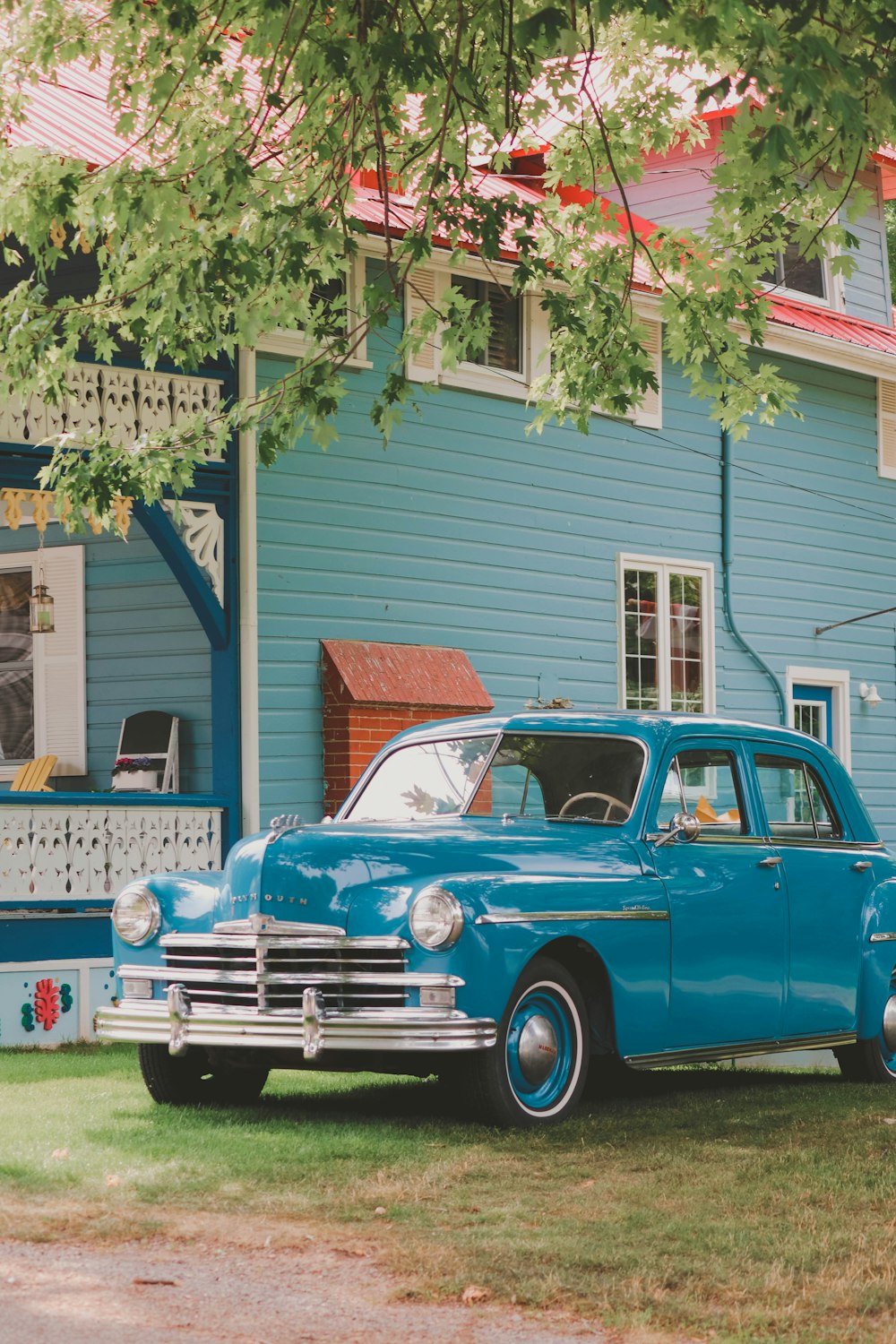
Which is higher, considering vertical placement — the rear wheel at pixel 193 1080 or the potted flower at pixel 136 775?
the potted flower at pixel 136 775

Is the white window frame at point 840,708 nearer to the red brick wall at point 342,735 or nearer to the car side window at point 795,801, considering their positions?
the red brick wall at point 342,735

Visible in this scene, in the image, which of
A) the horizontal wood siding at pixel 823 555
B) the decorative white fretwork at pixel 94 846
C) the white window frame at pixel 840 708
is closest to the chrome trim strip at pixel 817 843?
the decorative white fretwork at pixel 94 846

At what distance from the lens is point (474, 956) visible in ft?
23.4

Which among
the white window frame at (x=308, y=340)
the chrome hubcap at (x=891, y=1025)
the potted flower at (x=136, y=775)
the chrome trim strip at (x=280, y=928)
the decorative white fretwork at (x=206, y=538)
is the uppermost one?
the white window frame at (x=308, y=340)

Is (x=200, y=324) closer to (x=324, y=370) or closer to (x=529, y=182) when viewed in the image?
(x=324, y=370)

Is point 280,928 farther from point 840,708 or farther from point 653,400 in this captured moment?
point 840,708

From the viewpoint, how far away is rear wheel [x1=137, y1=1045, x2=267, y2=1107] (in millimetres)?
8086

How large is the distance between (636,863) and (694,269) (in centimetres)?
454

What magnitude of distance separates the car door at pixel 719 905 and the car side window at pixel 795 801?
0.60 feet

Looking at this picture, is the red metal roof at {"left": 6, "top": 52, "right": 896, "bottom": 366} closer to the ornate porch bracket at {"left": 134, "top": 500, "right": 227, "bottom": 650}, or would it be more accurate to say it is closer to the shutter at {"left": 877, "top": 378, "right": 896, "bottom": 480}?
the shutter at {"left": 877, "top": 378, "right": 896, "bottom": 480}

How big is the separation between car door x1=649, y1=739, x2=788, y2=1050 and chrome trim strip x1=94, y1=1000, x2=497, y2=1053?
4.38 feet

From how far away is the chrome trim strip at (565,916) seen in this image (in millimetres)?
7250

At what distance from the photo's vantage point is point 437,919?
7.12m

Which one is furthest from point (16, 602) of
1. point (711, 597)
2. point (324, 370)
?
point (711, 597)
